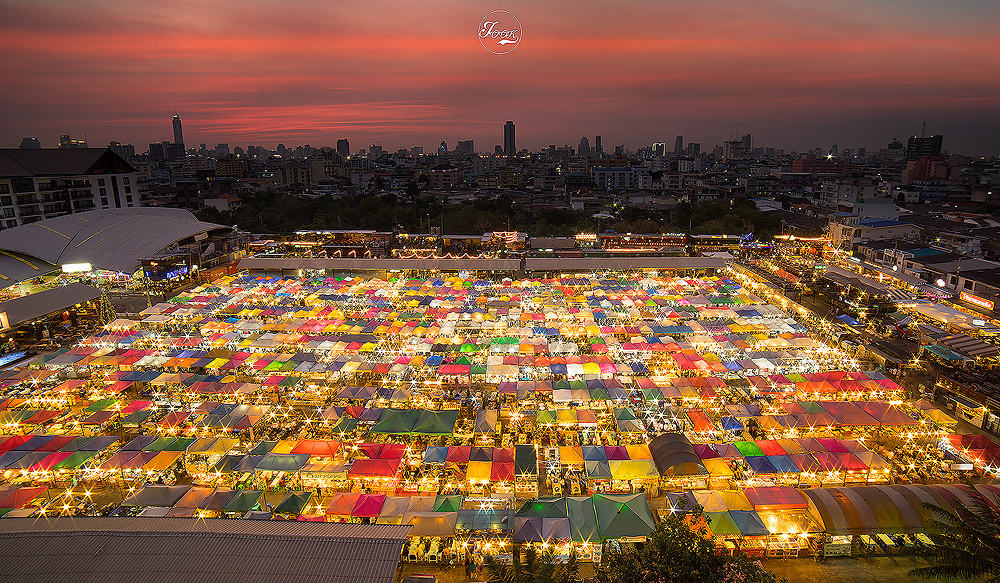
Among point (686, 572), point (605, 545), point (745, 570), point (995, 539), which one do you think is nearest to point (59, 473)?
point (605, 545)

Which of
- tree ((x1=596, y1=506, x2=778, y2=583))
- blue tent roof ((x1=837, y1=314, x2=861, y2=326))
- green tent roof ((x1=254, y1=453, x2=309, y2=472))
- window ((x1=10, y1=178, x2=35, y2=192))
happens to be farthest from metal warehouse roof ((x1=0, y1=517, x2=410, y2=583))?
window ((x1=10, y1=178, x2=35, y2=192))

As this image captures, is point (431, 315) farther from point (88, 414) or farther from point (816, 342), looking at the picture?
point (816, 342)

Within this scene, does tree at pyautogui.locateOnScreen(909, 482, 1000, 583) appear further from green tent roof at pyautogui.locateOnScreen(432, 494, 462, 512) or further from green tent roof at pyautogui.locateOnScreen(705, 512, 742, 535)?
green tent roof at pyautogui.locateOnScreen(432, 494, 462, 512)

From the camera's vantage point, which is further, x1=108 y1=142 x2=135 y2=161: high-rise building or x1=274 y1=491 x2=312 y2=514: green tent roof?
x1=108 y1=142 x2=135 y2=161: high-rise building

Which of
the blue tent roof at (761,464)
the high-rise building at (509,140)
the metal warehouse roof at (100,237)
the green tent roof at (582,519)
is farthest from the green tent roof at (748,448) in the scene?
the high-rise building at (509,140)

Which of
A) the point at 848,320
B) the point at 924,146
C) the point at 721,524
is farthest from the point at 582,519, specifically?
the point at 924,146

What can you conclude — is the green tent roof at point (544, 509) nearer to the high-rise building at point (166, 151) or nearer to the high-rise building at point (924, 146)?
the high-rise building at point (924, 146)

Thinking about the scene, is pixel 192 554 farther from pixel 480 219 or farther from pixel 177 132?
pixel 177 132
